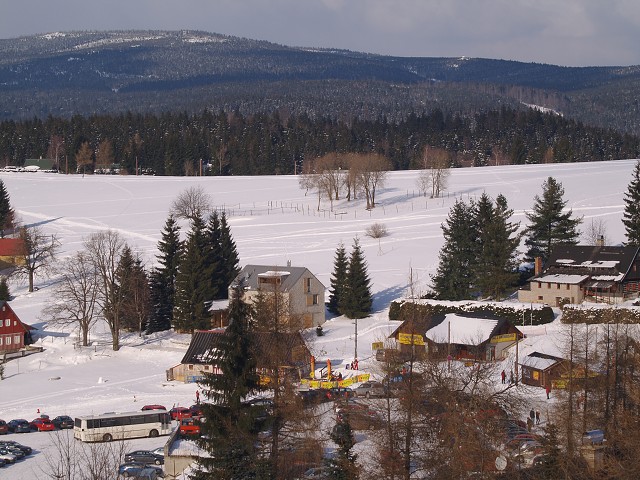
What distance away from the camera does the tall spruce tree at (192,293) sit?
48.1 meters

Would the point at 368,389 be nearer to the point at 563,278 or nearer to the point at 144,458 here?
the point at 144,458

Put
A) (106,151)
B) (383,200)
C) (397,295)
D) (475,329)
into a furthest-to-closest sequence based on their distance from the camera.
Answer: (106,151) → (383,200) → (397,295) → (475,329)

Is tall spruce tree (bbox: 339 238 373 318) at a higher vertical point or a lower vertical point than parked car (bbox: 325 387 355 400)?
higher

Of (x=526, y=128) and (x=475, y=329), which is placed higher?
(x=526, y=128)

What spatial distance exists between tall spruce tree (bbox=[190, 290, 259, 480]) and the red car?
13.0 m

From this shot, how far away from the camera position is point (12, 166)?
132 meters

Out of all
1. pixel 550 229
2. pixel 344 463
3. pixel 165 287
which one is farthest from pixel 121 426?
pixel 550 229

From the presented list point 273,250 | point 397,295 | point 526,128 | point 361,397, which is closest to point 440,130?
point 526,128

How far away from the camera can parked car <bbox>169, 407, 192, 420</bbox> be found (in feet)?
109

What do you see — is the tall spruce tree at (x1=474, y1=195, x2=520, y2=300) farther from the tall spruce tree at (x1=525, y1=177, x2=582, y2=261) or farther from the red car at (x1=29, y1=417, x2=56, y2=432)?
the red car at (x1=29, y1=417, x2=56, y2=432)

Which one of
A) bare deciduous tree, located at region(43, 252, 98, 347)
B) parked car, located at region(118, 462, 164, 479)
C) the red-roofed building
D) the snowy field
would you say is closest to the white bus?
the snowy field

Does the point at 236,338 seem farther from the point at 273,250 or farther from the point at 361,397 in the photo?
the point at 273,250

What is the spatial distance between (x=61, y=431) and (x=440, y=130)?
398 ft

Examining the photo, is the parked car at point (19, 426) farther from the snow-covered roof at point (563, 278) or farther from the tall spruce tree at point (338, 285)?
the snow-covered roof at point (563, 278)
